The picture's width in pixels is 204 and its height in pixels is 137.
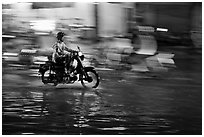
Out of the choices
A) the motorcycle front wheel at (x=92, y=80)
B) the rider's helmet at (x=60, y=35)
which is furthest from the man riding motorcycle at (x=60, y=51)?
the motorcycle front wheel at (x=92, y=80)

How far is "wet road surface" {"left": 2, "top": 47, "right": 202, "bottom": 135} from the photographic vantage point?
6262mm

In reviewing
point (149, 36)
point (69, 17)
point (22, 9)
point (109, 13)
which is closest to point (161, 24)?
point (149, 36)

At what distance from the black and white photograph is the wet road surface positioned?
0.04 ft

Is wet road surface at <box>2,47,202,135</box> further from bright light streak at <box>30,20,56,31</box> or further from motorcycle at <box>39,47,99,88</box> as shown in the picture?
bright light streak at <box>30,20,56,31</box>

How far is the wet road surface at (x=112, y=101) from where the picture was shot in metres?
6.26

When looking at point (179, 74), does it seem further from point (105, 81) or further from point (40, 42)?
point (40, 42)

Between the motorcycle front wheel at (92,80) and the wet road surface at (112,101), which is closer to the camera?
the wet road surface at (112,101)

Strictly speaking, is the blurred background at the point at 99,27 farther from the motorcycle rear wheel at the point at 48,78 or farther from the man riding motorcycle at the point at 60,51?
the motorcycle rear wheel at the point at 48,78

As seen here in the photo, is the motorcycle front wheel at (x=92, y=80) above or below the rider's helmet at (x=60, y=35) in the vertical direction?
below

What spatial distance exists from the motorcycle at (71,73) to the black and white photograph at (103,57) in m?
0.01

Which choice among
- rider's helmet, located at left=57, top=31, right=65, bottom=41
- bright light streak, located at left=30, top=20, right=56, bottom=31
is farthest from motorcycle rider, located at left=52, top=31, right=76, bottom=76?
bright light streak, located at left=30, top=20, right=56, bottom=31

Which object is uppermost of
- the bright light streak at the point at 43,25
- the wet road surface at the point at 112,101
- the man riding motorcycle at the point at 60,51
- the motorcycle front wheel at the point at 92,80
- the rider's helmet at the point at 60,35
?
the bright light streak at the point at 43,25

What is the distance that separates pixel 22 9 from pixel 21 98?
1.03 m

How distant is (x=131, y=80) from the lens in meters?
6.40
